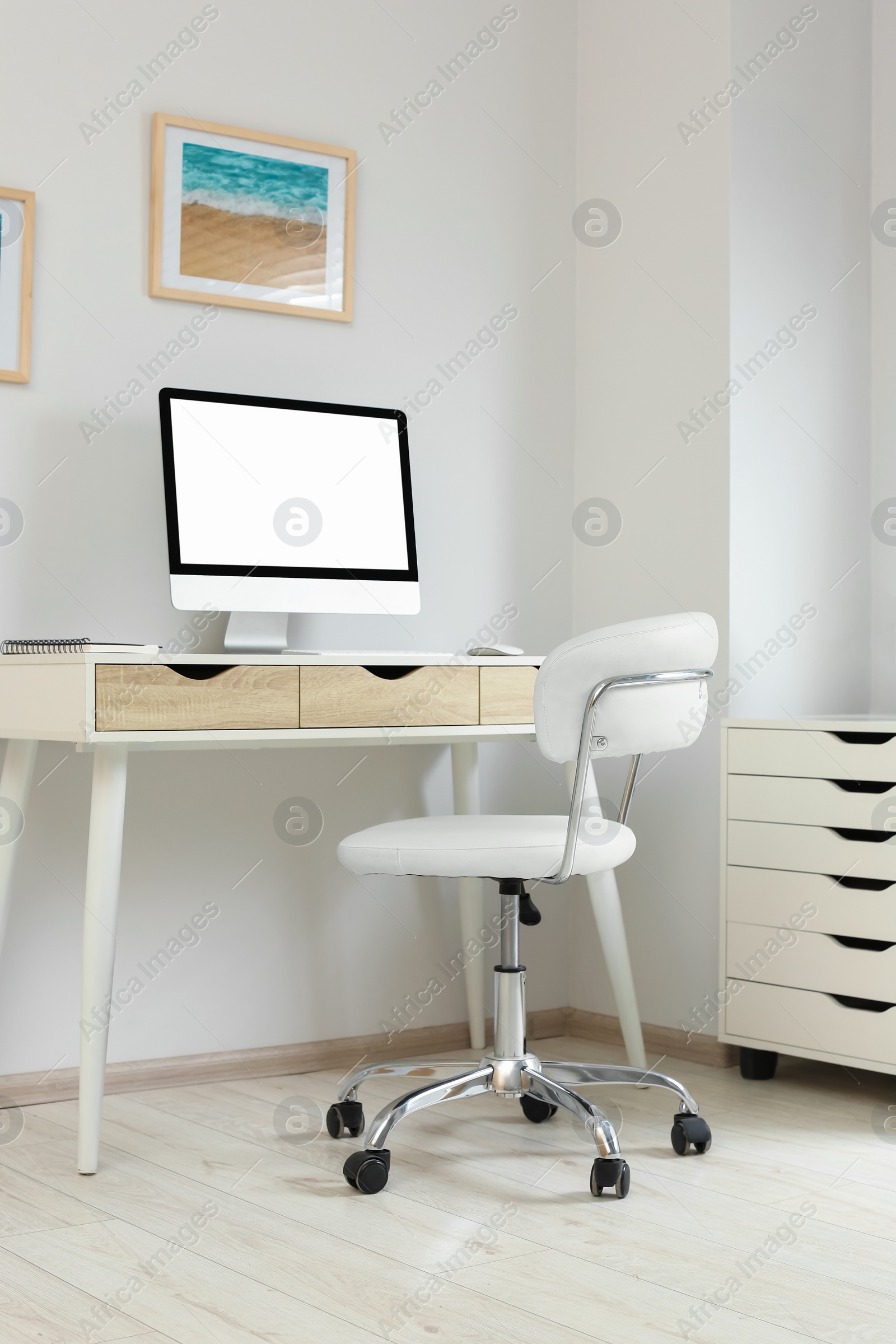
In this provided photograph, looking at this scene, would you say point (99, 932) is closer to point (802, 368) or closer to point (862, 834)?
point (862, 834)

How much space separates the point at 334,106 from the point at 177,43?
0.35 meters

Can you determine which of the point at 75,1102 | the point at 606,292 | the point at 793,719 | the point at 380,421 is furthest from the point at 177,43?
the point at 75,1102

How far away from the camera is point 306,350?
2779 mm

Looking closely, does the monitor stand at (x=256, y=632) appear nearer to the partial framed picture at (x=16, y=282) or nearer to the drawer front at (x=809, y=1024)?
the partial framed picture at (x=16, y=282)

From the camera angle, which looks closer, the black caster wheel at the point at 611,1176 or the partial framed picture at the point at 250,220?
the black caster wheel at the point at 611,1176

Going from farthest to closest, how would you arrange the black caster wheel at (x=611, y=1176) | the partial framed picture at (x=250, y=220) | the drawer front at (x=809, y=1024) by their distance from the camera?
the partial framed picture at (x=250, y=220) < the drawer front at (x=809, y=1024) < the black caster wheel at (x=611, y=1176)

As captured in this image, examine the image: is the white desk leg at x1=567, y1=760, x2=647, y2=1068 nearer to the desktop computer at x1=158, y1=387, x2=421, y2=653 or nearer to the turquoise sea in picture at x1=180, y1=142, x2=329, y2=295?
the desktop computer at x1=158, y1=387, x2=421, y2=653

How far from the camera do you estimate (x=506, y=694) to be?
2430mm

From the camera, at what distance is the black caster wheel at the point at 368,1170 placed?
6.29ft

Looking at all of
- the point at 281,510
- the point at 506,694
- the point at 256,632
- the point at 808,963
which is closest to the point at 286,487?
the point at 281,510

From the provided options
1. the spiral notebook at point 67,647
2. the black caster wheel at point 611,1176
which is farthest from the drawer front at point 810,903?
the spiral notebook at point 67,647

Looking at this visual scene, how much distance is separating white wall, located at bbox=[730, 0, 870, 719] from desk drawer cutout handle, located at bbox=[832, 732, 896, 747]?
34 centimetres

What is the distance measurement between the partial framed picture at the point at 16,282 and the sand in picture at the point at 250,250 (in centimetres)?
30

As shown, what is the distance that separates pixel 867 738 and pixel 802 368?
93cm
